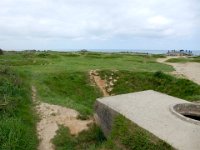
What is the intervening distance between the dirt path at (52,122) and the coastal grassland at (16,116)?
319mm

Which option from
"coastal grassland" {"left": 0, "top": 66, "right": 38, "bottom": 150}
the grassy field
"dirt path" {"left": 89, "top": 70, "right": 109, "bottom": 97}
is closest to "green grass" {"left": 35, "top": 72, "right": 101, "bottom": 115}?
the grassy field

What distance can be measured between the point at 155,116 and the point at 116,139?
1.66 m

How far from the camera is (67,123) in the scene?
1401 centimetres

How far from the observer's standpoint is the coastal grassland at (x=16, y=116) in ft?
37.9

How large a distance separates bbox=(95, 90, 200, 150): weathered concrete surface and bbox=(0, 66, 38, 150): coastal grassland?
2.92 meters

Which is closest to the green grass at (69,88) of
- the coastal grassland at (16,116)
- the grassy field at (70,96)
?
the grassy field at (70,96)

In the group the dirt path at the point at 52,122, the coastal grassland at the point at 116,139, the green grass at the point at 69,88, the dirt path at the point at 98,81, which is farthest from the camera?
the dirt path at the point at 98,81

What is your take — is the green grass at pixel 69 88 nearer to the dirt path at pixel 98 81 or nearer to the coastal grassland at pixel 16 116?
the dirt path at pixel 98 81

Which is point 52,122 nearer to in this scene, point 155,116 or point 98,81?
point 155,116

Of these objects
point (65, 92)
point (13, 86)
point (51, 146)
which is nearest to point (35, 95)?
point (13, 86)

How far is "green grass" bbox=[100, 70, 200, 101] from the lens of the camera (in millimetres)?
21188

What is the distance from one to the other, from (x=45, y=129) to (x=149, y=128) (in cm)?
489

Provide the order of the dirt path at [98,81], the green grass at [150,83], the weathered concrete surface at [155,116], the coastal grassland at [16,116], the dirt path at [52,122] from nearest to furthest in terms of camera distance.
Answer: the weathered concrete surface at [155,116] < the coastal grassland at [16,116] < the dirt path at [52,122] < the green grass at [150,83] < the dirt path at [98,81]

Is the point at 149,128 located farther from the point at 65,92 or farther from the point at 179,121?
the point at 65,92
